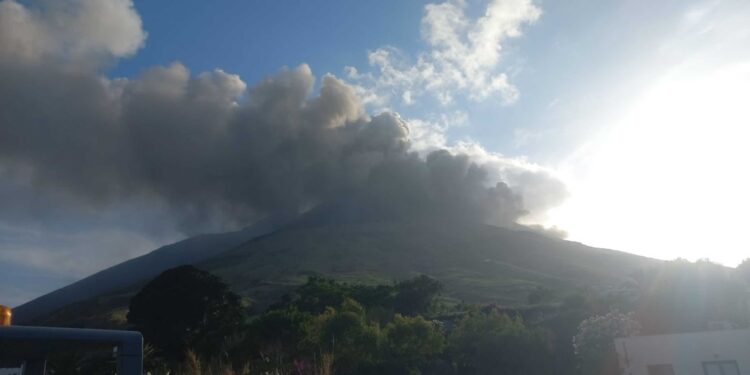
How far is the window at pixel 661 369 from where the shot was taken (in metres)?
29.5

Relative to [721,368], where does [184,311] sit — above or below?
above

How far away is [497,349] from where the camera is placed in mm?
37250

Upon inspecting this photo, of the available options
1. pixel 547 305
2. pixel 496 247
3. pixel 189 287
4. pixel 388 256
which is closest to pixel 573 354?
pixel 547 305

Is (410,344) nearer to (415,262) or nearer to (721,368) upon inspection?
(721,368)

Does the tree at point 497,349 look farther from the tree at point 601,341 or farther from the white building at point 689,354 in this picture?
the white building at point 689,354

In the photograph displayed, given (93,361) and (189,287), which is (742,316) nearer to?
(189,287)

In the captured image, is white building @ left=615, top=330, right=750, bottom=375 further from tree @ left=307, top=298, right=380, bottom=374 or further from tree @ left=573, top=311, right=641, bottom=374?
tree @ left=307, top=298, right=380, bottom=374

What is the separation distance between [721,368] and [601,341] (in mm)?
8550

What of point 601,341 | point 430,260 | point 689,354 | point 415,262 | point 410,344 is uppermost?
point 430,260

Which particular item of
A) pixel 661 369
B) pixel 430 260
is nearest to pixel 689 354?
pixel 661 369

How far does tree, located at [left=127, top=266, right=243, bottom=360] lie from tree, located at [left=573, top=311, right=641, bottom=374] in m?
25.0

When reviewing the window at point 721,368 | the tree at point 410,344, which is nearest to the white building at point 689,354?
the window at point 721,368

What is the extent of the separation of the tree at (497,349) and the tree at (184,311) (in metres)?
17.4

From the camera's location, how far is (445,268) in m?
132
